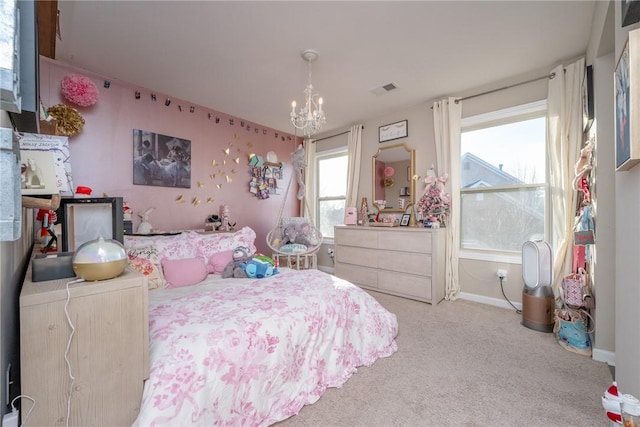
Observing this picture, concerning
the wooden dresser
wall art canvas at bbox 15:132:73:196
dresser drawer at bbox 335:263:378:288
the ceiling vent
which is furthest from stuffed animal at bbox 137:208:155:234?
the ceiling vent

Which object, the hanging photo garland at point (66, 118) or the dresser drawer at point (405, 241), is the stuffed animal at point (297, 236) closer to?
the dresser drawer at point (405, 241)

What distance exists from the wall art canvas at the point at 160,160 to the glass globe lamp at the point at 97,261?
2.65 m

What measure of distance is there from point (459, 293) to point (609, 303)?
1570 millimetres

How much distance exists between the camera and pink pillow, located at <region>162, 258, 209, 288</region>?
206 cm

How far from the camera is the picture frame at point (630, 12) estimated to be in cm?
111

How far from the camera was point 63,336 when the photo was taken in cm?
86

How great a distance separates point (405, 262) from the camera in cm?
340

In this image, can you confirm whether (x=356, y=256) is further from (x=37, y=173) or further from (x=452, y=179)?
(x=37, y=173)

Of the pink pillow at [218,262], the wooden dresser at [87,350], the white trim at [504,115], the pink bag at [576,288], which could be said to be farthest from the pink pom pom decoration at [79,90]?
the pink bag at [576,288]

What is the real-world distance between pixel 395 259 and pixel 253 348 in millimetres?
2506

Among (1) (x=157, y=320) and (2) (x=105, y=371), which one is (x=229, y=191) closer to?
(1) (x=157, y=320)

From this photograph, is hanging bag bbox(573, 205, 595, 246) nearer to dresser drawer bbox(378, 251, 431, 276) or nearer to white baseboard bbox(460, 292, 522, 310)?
white baseboard bbox(460, 292, 522, 310)

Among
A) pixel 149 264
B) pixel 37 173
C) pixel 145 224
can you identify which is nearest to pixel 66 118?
pixel 145 224

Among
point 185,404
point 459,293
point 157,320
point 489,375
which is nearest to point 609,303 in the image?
point 489,375
